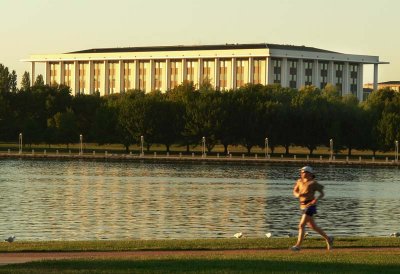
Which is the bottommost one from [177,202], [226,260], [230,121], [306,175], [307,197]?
[177,202]

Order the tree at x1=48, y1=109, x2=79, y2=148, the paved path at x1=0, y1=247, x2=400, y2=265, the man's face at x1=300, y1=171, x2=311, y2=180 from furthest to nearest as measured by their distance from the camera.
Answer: the tree at x1=48, y1=109, x2=79, y2=148 → the man's face at x1=300, y1=171, x2=311, y2=180 → the paved path at x1=0, y1=247, x2=400, y2=265

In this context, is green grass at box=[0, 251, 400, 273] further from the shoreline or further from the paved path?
the shoreline

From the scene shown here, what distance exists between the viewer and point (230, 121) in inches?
6442

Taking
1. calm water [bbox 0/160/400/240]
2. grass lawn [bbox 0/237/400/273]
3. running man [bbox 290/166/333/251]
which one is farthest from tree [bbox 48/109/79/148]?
running man [bbox 290/166/333/251]

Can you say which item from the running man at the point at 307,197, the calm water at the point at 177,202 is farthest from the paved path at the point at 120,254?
the calm water at the point at 177,202

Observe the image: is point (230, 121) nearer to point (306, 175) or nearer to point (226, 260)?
point (306, 175)

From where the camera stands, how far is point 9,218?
58.1 meters

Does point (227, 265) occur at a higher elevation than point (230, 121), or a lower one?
lower

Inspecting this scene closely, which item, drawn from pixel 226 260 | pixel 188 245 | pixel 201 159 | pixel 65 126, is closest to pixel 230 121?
pixel 201 159

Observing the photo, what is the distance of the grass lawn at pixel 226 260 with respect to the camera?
82.4 ft

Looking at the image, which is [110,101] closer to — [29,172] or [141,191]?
[29,172]

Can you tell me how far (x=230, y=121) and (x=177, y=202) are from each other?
88.4 metres

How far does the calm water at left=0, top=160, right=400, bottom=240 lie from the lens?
174 feet

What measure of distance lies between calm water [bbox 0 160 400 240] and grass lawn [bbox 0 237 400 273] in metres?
14.1
